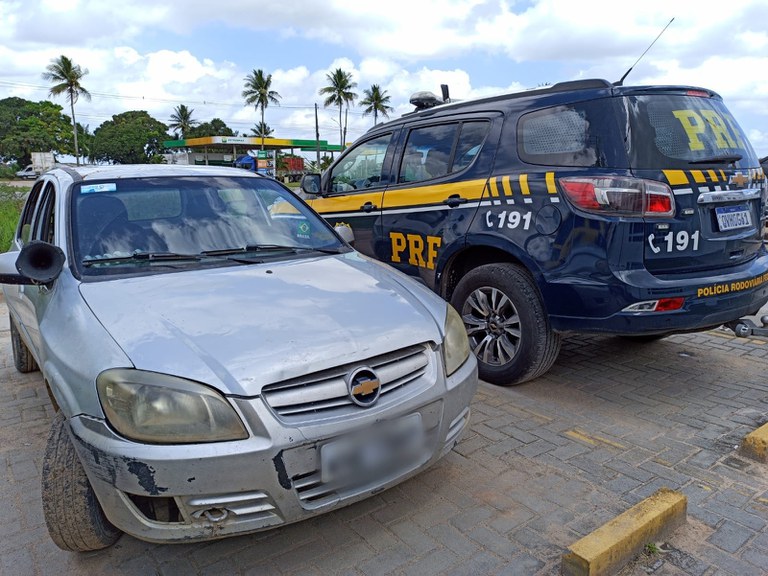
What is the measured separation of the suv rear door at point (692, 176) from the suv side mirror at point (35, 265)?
10.5 feet

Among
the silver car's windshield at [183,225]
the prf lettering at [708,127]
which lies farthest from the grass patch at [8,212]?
the prf lettering at [708,127]

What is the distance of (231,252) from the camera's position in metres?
3.20

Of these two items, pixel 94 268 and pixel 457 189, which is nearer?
pixel 94 268

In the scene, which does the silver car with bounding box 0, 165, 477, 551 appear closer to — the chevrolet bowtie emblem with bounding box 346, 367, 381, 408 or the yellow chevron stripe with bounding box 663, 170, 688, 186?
the chevrolet bowtie emblem with bounding box 346, 367, 381, 408

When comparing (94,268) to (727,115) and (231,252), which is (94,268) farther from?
(727,115)

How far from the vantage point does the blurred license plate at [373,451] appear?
85.0 inches

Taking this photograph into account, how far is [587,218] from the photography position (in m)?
3.54

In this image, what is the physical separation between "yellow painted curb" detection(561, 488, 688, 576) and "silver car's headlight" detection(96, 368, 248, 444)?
53.6 inches

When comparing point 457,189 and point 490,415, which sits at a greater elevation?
point 457,189

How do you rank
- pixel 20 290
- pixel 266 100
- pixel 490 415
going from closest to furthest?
pixel 20 290 → pixel 490 415 → pixel 266 100

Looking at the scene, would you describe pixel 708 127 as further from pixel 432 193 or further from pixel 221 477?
pixel 221 477

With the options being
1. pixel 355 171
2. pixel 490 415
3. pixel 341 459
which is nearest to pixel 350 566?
pixel 341 459

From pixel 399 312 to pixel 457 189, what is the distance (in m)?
1.99

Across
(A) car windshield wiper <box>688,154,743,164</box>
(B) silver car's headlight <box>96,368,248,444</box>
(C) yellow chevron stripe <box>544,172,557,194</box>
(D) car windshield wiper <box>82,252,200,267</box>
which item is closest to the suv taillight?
(C) yellow chevron stripe <box>544,172,557,194</box>
